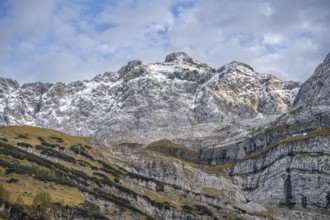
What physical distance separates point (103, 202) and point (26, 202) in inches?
1684

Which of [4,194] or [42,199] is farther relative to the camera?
[42,199]

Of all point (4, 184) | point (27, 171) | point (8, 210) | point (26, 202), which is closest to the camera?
point (8, 210)

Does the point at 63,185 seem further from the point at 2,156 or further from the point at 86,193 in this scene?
the point at 2,156

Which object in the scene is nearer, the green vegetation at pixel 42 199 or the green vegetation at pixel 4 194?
the green vegetation at pixel 4 194

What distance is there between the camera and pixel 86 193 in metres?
197

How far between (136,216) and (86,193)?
788 inches

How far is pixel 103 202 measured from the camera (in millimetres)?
197750

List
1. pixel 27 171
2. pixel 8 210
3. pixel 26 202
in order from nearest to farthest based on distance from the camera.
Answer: pixel 8 210 → pixel 26 202 → pixel 27 171

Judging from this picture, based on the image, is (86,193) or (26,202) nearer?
(26,202)

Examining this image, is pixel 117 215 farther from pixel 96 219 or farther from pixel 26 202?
pixel 26 202

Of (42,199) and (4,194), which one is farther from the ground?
(4,194)

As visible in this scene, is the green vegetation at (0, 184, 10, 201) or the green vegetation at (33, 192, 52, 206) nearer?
the green vegetation at (0, 184, 10, 201)

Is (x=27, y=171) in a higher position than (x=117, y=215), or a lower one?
higher

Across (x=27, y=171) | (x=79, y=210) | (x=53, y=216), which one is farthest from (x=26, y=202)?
(x=27, y=171)
